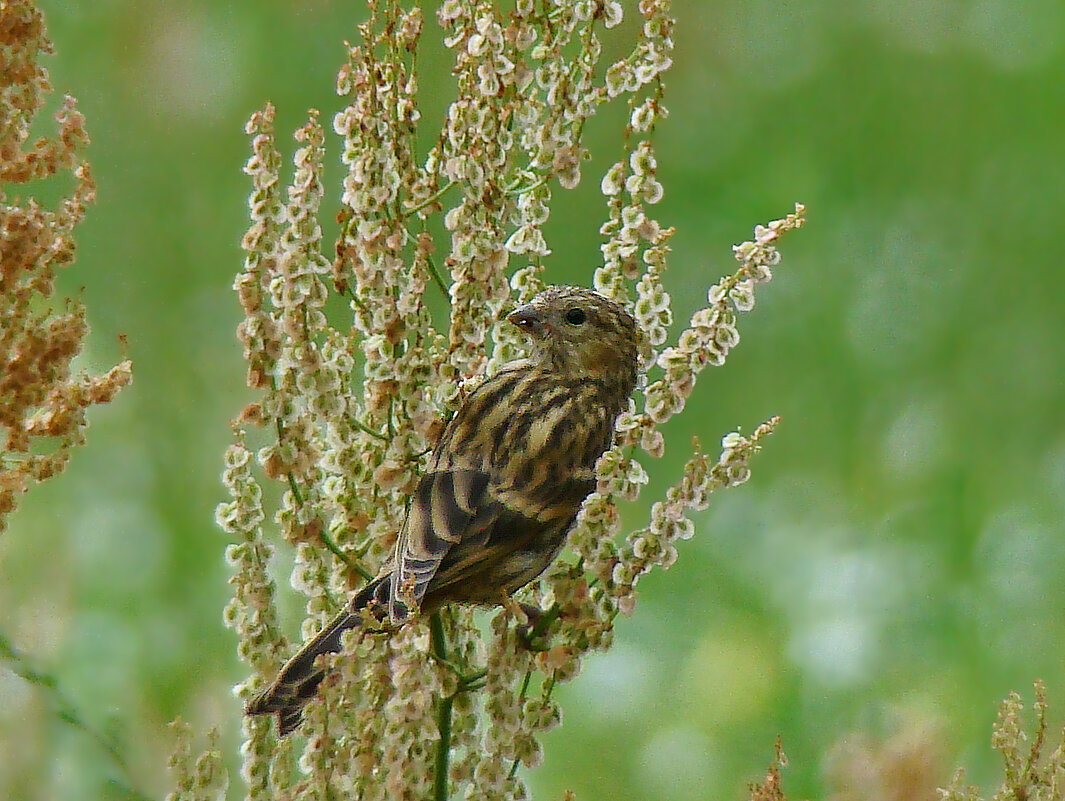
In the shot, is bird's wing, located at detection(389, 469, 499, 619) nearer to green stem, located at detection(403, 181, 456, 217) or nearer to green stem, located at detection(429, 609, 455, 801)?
green stem, located at detection(429, 609, 455, 801)

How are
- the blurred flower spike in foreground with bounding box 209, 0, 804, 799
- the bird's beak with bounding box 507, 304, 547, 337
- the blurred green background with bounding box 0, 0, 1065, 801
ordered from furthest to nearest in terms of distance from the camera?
the blurred green background with bounding box 0, 0, 1065, 801 → the bird's beak with bounding box 507, 304, 547, 337 → the blurred flower spike in foreground with bounding box 209, 0, 804, 799

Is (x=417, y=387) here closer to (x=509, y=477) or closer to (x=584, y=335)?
(x=509, y=477)

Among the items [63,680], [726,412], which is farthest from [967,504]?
[63,680]

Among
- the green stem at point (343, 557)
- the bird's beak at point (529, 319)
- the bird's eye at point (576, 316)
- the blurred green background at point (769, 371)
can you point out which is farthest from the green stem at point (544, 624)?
the blurred green background at point (769, 371)

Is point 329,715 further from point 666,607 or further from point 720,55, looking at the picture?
point 720,55

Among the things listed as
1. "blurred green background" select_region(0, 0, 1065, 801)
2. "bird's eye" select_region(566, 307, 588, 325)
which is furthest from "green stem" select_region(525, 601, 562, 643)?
"blurred green background" select_region(0, 0, 1065, 801)

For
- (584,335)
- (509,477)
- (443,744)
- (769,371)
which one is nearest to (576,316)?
(584,335)
